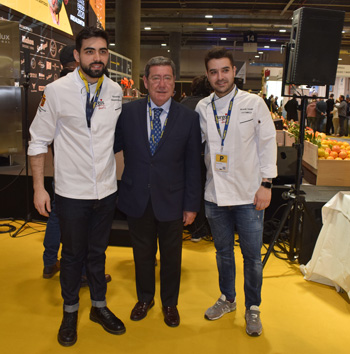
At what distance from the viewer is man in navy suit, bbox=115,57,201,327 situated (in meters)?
2.07

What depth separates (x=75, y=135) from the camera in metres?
1.97

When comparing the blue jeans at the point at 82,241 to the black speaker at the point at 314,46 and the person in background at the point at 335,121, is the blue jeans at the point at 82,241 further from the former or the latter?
the person in background at the point at 335,121

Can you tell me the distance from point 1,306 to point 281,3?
14.9 m

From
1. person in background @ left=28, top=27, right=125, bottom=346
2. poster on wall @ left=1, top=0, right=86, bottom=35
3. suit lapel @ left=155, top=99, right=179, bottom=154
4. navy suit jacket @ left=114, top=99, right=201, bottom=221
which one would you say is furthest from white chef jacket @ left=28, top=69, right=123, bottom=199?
poster on wall @ left=1, top=0, right=86, bottom=35

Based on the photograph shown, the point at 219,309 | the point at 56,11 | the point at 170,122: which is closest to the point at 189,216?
the point at 170,122

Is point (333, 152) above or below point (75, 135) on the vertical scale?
below

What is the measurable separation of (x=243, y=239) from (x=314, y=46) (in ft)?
5.55

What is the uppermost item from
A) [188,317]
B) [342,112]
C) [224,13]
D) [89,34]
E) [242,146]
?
[224,13]

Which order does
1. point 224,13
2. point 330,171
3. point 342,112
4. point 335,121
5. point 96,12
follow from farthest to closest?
1. point 335,121
2. point 224,13
3. point 342,112
4. point 96,12
5. point 330,171

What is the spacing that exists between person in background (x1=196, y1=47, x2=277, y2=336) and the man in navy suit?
0.10 meters

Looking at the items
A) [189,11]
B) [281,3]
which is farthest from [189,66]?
[281,3]

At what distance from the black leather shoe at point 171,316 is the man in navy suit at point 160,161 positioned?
0.93 feet

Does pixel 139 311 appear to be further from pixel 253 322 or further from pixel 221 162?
pixel 221 162

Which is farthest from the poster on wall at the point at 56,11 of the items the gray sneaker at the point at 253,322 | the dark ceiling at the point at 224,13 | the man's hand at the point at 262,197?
the dark ceiling at the point at 224,13
